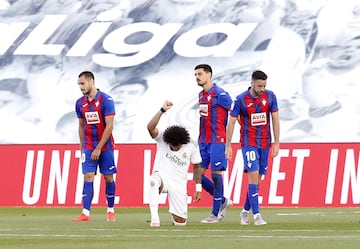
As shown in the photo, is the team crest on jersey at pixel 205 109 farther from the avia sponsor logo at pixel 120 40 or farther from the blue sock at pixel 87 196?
the avia sponsor logo at pixel 120 40

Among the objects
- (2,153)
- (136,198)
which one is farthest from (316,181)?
(2,153)

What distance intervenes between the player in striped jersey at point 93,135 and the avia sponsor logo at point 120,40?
1237cm

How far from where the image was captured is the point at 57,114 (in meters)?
30.8

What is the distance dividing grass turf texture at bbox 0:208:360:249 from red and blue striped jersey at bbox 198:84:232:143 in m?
1.20

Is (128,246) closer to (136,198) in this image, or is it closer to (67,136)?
(136,198)

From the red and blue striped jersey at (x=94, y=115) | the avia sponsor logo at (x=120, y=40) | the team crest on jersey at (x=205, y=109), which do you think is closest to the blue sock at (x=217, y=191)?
the team crest on jersey at (x=205, y=109)

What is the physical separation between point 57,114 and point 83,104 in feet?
40.2

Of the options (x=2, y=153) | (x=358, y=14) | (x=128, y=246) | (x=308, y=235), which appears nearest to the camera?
(x=128, y=246)

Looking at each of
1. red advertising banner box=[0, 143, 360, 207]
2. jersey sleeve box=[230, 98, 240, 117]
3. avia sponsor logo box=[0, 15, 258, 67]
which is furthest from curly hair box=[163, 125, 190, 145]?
avia sponsor logo box=[0, 15, 258, 67]

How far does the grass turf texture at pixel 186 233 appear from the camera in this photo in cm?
1298

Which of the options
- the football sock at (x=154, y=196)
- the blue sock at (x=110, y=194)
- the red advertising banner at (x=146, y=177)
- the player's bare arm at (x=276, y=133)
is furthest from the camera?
the red advertising banner at (x=146, y=177)

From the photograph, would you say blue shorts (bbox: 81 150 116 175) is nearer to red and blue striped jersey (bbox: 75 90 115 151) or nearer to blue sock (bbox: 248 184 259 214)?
red and blue striped jersey (bbox: 75 90 115 151)

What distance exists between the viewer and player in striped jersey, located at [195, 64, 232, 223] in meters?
18.0

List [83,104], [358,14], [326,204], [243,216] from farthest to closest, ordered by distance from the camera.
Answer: [358,14]
[326,204]
[83,104]
[243,216]
